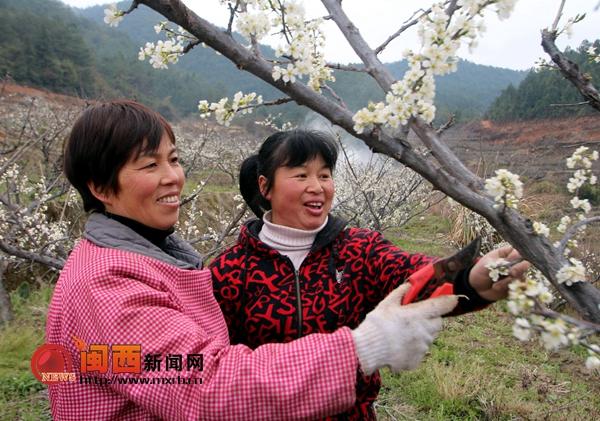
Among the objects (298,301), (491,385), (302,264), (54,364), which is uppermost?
(302,264)

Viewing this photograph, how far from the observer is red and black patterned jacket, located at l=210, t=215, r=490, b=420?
161 centimetres

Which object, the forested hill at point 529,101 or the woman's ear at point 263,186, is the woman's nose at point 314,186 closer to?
the woman's ear at point 263,186

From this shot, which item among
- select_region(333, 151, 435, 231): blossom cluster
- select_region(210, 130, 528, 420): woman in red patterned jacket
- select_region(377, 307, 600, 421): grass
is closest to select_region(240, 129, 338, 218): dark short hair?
select_region(210, 130, 528, 420): woman in red patterned jacket

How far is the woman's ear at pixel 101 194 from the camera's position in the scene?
142cm

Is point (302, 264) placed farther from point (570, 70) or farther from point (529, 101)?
point (529, 101)

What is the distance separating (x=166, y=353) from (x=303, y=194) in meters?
0.93

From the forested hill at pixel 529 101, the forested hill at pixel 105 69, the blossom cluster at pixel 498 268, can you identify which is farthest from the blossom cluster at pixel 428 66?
the forested hill at pixel 529 101

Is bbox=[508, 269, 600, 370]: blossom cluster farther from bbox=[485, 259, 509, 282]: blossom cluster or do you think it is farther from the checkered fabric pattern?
the checkered fabric pattern

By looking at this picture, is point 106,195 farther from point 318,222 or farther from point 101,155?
point 318,222

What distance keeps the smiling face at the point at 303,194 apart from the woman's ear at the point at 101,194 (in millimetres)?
672

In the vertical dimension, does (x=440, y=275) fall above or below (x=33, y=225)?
above

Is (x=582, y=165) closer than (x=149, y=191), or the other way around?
(x=582, y=165)

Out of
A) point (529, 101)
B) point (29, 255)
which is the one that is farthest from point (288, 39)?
point (529, 101)

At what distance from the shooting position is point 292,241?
69.6 inches
